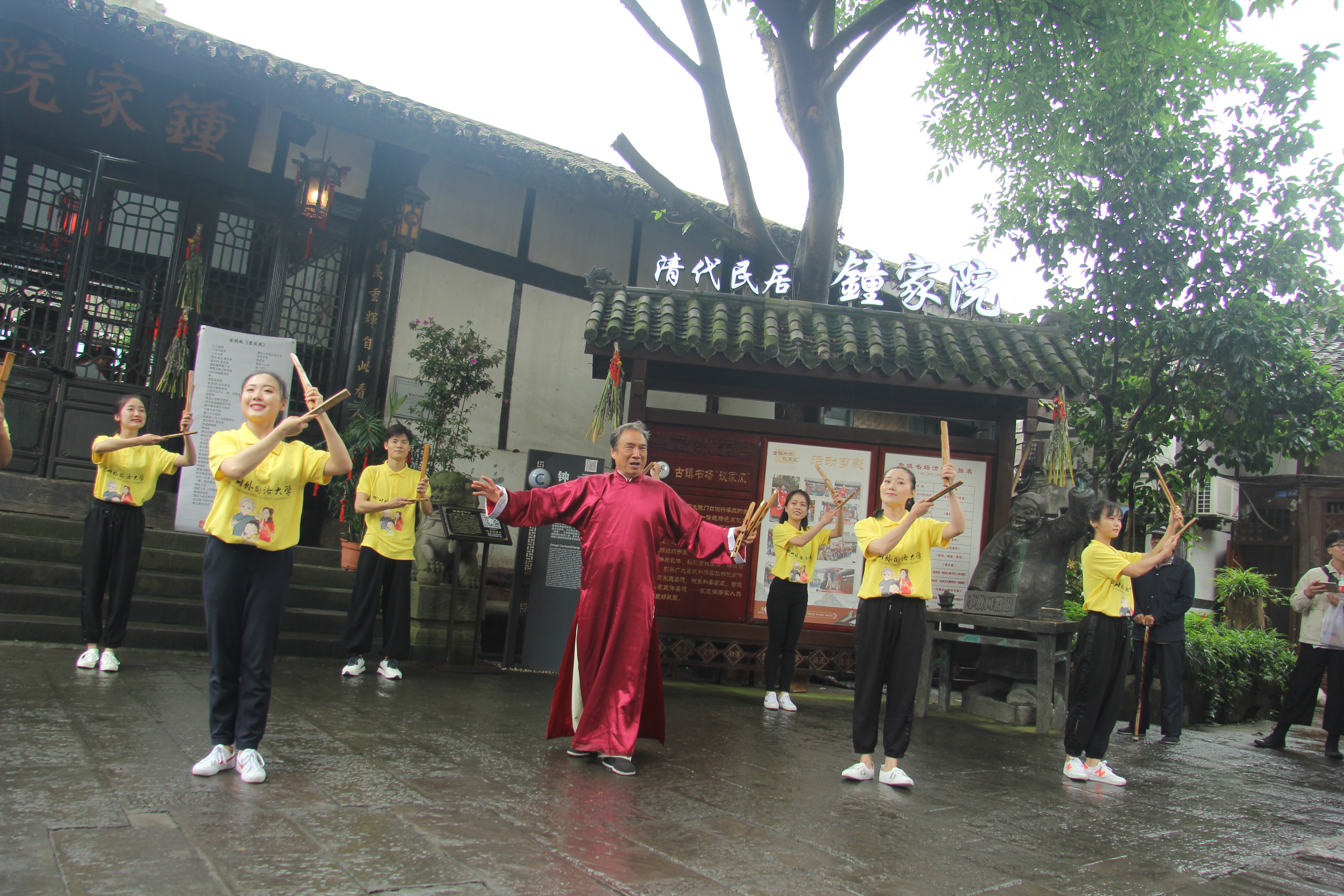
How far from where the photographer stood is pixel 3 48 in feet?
27.5

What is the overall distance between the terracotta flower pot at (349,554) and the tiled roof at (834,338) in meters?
3.18

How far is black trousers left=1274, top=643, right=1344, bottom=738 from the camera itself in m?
7.56

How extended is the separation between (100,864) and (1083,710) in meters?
4.95

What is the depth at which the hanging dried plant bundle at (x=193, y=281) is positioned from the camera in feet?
30.2

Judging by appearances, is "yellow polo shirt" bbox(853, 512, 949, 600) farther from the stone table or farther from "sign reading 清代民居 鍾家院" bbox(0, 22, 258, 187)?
"sign reading 清代民居 鍾家院" bbox(0, 22, 258, 187)

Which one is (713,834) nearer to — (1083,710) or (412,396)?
(1083,710)

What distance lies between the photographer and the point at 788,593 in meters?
7.46

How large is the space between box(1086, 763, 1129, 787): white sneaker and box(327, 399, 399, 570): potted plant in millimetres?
6579

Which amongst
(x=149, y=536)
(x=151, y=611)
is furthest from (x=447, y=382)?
(x=151, y=611)

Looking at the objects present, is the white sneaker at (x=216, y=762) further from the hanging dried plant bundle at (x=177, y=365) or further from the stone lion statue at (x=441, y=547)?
the hanging dried plant bundle at (x=177, y=365)

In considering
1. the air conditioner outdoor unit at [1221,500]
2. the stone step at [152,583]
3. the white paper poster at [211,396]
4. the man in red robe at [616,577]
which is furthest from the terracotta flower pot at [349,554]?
the air conditioner outdoor unit at [1221,500]

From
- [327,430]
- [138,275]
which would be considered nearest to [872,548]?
[327,430]

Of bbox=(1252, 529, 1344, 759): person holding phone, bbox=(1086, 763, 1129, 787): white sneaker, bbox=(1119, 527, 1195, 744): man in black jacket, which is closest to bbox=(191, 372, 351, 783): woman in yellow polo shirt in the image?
bbox=(1086, 763, 1129, 787): white sneaker

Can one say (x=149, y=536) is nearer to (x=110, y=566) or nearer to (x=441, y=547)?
(x=110, y=566)
